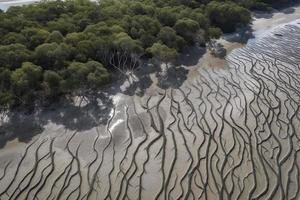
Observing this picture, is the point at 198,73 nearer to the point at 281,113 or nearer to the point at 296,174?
the point at 281,113

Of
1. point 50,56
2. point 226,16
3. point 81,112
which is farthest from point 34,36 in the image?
point 226,16

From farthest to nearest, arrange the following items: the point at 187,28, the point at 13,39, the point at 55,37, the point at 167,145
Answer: the point at 187,28 → the point at 55,37 → the point at 13,39 → the point at 167,145

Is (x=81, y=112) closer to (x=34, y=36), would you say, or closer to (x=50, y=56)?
(x=50, y=56)

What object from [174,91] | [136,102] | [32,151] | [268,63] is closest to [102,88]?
[136,102]

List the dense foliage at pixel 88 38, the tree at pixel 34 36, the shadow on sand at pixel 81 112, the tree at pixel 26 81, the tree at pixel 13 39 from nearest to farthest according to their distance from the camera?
the shadow on sand at pixel 81 112 → the tree at pixel 26 81 → the dense foliage at pixel 88 38 → the tree at pixel 13 39 → the tree at pixel 34 36

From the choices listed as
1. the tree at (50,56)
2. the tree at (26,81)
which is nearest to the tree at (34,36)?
the tree at (50,56)

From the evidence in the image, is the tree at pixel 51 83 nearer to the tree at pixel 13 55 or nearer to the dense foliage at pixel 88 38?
the dense foliage at pixel 88 38
